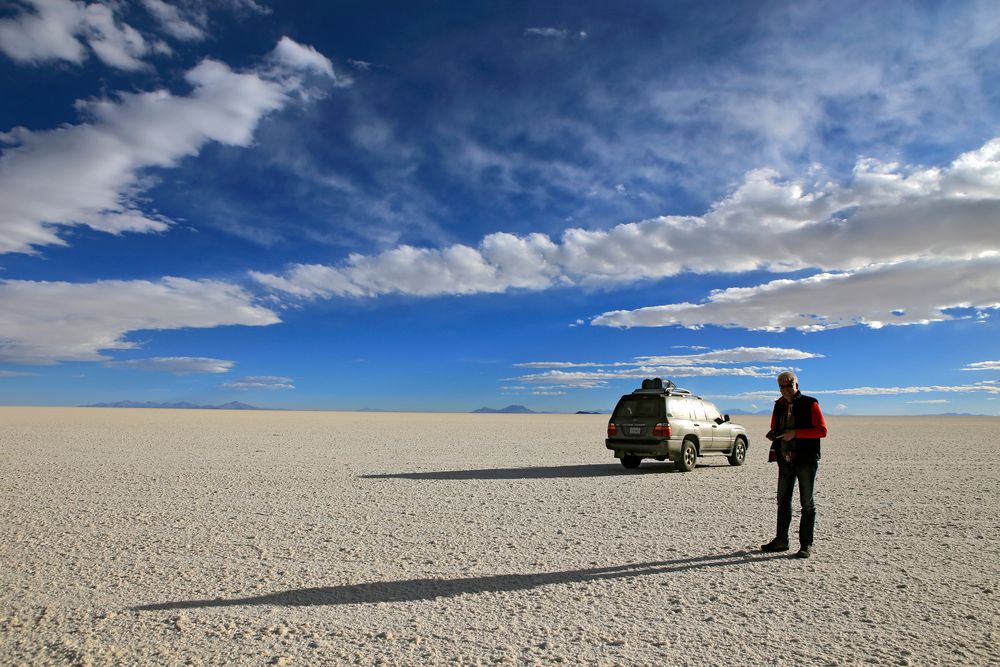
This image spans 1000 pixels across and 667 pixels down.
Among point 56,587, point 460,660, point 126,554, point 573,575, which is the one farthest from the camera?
point 126,554

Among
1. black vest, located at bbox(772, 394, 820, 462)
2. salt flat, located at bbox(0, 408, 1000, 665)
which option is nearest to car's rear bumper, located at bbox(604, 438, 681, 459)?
salt flat, located at bbox(0, 408, 1000, 665)

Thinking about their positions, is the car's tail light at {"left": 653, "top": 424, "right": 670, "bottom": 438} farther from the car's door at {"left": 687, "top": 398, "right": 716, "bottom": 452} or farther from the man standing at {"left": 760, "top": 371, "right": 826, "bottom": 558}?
the man standing at {"left": 760, "top": 371, "right": 826, "bottom": 558}

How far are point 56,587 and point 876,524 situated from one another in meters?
9.54

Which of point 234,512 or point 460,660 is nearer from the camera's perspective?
point 460,660

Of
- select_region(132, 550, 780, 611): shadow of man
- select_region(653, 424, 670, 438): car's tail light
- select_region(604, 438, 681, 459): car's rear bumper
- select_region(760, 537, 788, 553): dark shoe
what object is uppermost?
select_region(653, 424, 670, 438): car's tail light

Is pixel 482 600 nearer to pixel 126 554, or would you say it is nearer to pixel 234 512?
pixel 126 554

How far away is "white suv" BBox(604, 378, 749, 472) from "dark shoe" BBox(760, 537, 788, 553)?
804cm

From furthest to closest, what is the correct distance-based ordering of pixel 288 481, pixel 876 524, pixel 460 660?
pixel 288 481 < pixel 876 524 < pixel 460 660

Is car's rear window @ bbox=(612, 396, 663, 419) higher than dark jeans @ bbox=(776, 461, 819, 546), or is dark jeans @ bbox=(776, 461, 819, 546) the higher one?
car's rear window @ bbox=(612, 396, 663, 419)

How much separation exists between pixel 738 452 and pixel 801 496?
1122cm

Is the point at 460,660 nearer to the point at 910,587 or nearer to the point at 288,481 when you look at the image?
the point at 910,587

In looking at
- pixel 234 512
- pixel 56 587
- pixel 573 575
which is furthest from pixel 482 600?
pixel 234 512

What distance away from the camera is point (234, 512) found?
32.0 ft

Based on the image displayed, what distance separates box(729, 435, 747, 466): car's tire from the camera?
58.1ft
